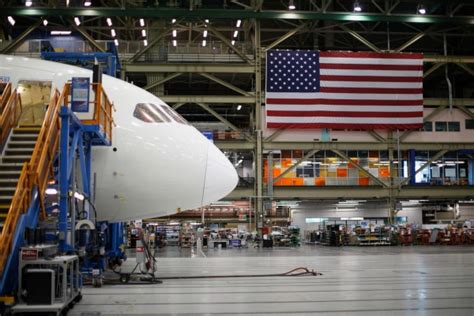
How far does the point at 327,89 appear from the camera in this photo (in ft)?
141

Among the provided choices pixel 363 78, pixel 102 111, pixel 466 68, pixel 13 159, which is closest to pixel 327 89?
pixel 363 78

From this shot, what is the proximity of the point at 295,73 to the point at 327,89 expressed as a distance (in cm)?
287

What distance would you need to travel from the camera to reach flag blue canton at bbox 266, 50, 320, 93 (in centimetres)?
4284

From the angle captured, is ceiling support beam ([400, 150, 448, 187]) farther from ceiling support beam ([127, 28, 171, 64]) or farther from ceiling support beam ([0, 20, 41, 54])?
ceiling support beam ([0, 20, 41, 54])

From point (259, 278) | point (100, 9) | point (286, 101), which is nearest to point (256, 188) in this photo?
point (286, 101)

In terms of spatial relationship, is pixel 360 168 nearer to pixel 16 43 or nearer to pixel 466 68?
pixel 466 68

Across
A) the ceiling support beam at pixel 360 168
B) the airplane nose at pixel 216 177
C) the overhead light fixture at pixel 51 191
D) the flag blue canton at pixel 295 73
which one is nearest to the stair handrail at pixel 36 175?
the overhead light fixture at pixel 51 191

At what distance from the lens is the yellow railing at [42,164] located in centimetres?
950

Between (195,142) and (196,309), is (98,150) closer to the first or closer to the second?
(195,142)

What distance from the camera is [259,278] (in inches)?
682

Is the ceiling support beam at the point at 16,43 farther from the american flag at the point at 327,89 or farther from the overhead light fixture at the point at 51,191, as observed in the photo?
the overhead light fixture at the point at 51,191

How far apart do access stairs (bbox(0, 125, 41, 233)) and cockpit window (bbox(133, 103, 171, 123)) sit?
277cm

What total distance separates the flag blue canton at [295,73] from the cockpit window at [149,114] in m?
28.6

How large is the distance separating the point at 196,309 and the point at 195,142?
5068 mm
